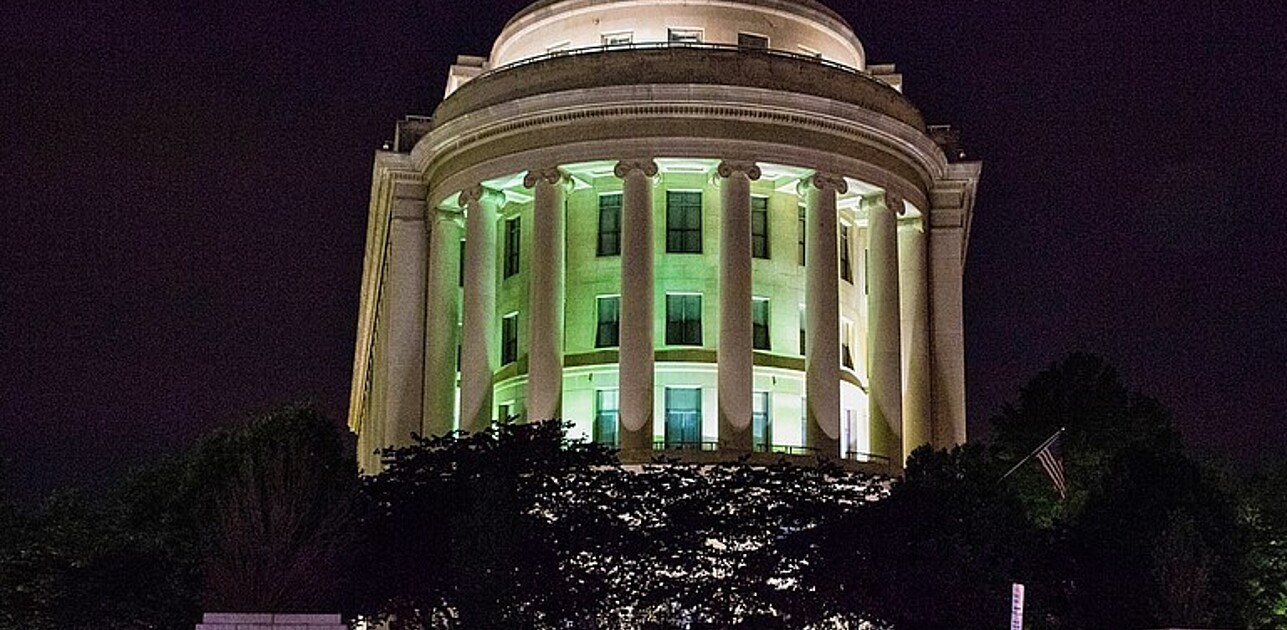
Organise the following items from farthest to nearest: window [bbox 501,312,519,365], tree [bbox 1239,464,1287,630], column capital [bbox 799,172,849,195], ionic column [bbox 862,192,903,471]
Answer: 1. window [bbox 501,312,519,365]
2. ionic column [bbox 862,192,903,471]
3. column capital [bbox 799,172,849,195]
4. tree [bbox 1239,464,1287,630]

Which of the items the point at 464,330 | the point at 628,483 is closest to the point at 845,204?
the point at 464,330

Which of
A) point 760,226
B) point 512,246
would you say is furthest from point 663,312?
point 512,246

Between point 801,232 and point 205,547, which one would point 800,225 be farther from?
point 205,547

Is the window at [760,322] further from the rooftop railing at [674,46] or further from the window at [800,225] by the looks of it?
the rooftop railing at [674,46]

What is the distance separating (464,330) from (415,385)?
3714 mm

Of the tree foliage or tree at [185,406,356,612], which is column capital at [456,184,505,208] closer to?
the tree foliage

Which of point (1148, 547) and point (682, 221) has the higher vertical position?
point (682, 221)

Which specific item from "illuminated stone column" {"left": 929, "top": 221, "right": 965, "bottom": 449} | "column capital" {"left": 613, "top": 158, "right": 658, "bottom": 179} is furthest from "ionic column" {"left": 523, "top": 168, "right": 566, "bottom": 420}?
"illuminated stone column" {"left": 929, "top": 221, "right": 965, "bottom": 449}

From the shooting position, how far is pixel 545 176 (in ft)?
217

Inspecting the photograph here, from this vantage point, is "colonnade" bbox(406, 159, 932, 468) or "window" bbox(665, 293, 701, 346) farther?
"window" bbox(665, 293, 701, 346)

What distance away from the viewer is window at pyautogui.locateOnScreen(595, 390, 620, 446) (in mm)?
67062

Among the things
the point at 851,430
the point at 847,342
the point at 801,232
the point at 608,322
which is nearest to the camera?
the point at 608,322

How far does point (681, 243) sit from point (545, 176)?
19.2 ft

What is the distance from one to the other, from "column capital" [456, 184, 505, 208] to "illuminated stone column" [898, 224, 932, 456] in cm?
1558
